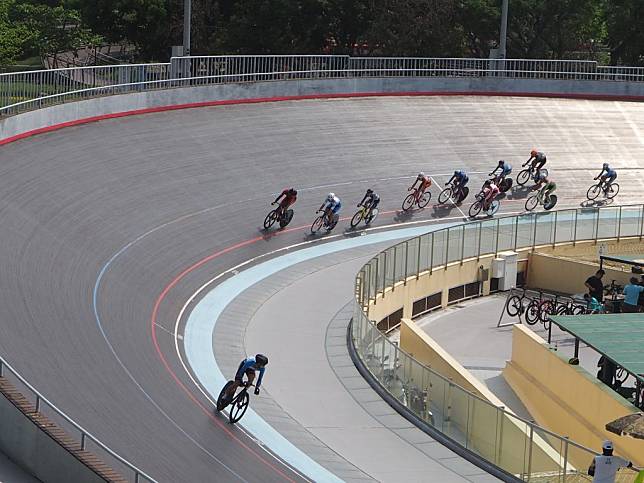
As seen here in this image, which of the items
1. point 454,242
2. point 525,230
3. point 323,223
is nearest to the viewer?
point 454,242

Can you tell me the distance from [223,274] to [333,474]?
1156 cm

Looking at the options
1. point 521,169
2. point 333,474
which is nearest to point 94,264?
point 333,474

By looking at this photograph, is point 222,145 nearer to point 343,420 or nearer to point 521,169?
point 521,169

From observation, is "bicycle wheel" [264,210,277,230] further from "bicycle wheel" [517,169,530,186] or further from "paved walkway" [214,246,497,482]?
"bicycle wheel" [517,169,530,186]

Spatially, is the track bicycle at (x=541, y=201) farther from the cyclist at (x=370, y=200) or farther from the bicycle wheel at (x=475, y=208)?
the cyclist at (x=370, y=200)

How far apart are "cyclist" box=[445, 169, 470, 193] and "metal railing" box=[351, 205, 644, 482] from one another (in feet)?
10.6

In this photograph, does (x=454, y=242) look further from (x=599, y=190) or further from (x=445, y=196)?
(x=599, y=190)

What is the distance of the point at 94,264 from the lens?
88.9ft

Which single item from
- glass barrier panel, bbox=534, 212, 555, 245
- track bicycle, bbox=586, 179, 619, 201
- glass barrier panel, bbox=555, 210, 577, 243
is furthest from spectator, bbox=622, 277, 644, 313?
track bicycle, bbox=586, 179, 619, 201

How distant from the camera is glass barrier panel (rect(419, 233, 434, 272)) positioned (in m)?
31.4

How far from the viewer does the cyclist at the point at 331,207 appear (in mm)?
33528

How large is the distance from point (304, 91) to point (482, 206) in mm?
8485

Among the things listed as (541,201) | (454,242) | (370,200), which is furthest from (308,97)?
(454,242)

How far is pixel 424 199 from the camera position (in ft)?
124
